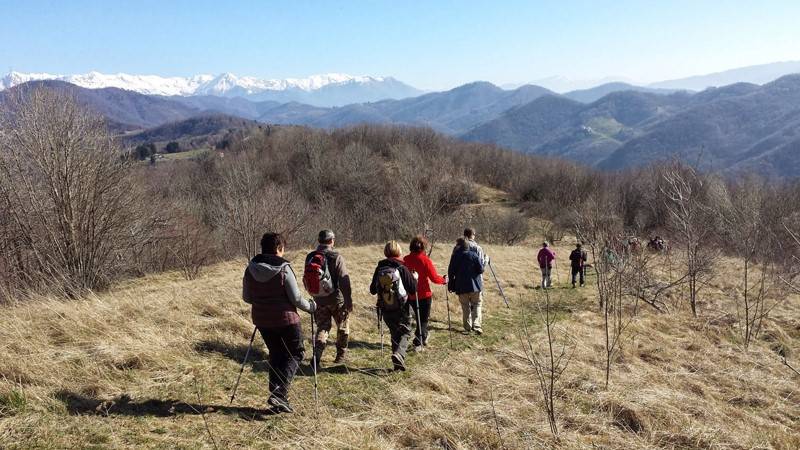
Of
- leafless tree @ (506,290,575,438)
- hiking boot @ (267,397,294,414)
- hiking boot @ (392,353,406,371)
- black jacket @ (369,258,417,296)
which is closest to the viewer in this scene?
hiking boot @ (267,397,294,414)

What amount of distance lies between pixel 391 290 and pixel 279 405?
240 centimetres

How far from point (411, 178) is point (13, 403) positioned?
96.8 feet

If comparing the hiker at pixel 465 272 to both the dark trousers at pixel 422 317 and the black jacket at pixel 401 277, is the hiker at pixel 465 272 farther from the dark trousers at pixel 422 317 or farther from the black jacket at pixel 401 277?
the black jacket at pixel 401 277

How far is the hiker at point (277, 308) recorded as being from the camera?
15.4 ft

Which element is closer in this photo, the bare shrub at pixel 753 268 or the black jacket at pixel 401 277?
the black jacket at pixel 401 277

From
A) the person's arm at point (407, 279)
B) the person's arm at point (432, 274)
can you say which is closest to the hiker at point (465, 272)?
the person's arm at point (432, 274)

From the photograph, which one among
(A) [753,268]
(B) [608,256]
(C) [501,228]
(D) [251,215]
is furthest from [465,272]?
(C) [501,228]

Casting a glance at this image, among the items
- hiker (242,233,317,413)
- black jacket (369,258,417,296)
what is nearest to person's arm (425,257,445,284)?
black jacket (369,258,417,296)

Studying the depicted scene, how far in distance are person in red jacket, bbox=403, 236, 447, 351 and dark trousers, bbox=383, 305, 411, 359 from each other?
0.78m

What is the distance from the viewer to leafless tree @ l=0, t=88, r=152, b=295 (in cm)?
1115

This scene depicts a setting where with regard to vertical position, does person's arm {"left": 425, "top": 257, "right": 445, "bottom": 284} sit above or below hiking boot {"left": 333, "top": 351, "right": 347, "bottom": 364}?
above

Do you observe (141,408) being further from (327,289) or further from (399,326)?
(399,326)

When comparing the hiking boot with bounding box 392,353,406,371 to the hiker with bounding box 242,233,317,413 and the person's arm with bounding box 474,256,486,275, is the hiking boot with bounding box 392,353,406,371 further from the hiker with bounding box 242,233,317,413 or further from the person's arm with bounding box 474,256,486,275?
the person's arm with bounding box 474,256,486,275

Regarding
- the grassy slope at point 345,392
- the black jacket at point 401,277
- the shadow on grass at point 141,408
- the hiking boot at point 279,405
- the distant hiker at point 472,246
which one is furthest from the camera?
the distant hiker at point 472,246
